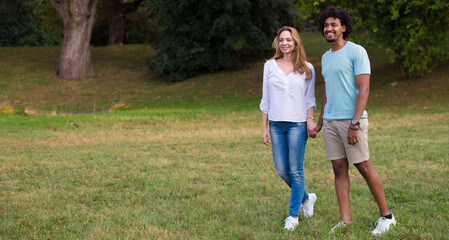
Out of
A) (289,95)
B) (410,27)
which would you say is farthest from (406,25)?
(289,95)

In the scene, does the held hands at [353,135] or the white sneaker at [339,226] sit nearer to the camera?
the held hands at [353,135]

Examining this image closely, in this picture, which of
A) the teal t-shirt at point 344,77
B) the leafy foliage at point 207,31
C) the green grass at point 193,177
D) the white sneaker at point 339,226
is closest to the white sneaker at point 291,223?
the green grass at point 193,177

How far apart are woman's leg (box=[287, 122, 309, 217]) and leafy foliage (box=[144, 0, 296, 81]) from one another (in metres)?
20.6

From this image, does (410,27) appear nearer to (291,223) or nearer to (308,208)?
(308,208)

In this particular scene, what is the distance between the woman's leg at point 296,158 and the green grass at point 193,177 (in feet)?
1.06

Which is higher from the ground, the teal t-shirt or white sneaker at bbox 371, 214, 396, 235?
the teal t-shirt

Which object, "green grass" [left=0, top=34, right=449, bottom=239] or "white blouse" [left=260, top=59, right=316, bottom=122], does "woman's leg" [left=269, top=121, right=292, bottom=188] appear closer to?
"white blouse" [left=260, top=59, right=316, bottom=122]

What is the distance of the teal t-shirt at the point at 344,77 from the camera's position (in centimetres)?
443

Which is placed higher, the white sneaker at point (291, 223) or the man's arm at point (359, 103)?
the man's arm at point (359, 103)

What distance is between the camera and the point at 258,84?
84.1ft

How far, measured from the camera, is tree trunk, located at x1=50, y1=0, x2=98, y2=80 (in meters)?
25.4

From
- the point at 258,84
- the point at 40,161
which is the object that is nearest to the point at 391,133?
the point at 40,161

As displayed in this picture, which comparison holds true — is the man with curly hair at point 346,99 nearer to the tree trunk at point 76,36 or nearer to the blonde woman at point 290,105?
the blonde woman at point 290,105

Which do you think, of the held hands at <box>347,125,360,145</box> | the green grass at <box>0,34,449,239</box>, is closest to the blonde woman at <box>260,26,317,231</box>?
the held hands at <box>347,125,360,145</box>
